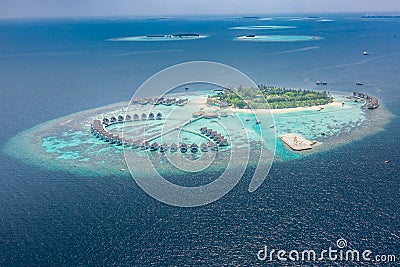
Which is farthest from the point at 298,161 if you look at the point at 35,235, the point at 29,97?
the point at 29,97

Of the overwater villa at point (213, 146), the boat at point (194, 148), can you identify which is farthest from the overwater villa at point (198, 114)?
the boat at point (194, 148)

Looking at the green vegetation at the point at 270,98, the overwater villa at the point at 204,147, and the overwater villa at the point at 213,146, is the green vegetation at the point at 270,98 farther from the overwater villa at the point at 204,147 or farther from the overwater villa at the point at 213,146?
the overwater villa at the point at 204,147

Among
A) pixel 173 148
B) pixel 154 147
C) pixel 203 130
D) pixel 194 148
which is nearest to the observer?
pixel 194 148

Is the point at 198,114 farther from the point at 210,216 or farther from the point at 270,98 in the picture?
the point at 210,216

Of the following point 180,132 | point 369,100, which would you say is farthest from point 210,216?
point 369,100
